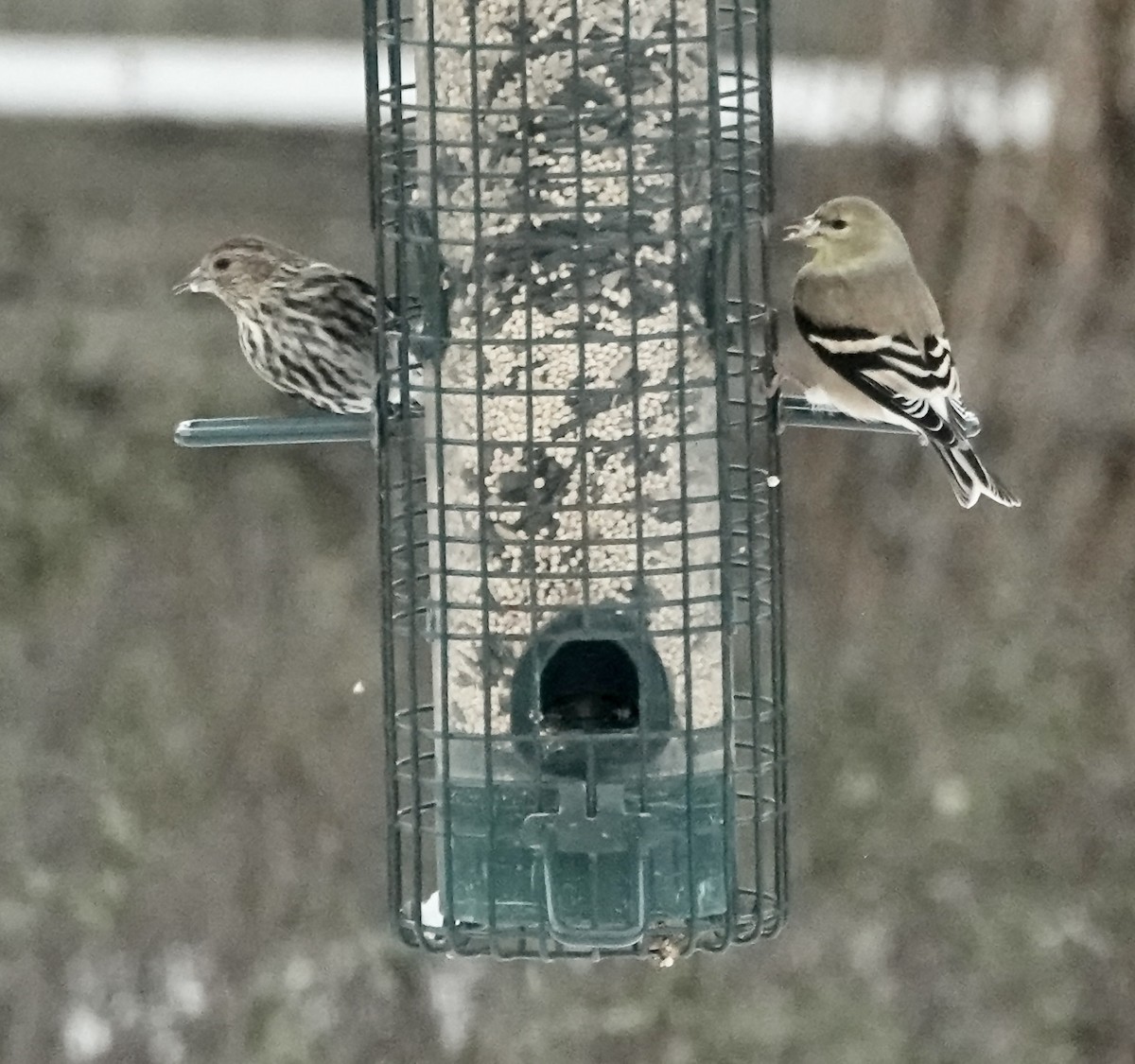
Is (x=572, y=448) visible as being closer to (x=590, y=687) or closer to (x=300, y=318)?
(x=590, y=687)

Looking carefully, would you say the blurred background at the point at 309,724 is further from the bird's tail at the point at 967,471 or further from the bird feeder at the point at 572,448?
the bird feeder at the point at 572,448

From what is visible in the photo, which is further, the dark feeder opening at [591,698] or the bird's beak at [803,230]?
the bird's beak at [803,230]

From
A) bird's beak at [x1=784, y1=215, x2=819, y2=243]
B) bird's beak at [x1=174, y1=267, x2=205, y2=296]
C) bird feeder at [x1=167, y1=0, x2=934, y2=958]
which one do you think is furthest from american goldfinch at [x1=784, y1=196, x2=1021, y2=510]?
bird's beak at [x1=174, y1=267, x2=205, y2=296]

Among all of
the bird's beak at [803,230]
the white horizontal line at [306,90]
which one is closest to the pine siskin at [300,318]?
the bird's beak at [803,230]

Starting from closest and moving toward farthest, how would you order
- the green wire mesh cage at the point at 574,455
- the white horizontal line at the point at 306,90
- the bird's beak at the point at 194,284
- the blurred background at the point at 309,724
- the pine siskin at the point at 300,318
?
the green wire mesh cage at the point at 574,455 → the pine siskin at the point at 300,318 → the bird's beak at the point at 194,284 → the white horizontal line at the point at 306,90 → the blurred background at the point at 309,724

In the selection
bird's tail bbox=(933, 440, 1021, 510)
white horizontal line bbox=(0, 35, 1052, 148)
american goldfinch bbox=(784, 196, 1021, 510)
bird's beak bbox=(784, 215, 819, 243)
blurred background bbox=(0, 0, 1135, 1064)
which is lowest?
blurred background bbox=(0, 0, 1135, 1064)

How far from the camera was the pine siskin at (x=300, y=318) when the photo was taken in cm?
380

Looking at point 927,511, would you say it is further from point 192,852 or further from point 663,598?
point 663,598

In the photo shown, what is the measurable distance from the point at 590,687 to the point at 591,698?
18 mm

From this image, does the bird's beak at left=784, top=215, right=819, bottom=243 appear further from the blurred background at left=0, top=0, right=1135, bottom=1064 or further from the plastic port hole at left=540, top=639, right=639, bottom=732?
the blurred background at left=0, top=0, right=1135, bottom=1064

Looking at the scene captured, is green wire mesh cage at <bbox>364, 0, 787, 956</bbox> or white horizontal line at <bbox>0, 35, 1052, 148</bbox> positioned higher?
white horizontal line at <bbox>0, 35, 1052, 148</bbox>

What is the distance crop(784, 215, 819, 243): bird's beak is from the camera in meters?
4.05

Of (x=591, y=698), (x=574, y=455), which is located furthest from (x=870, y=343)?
(x=591, y=698)

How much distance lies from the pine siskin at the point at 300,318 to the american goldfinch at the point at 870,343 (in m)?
0.89
